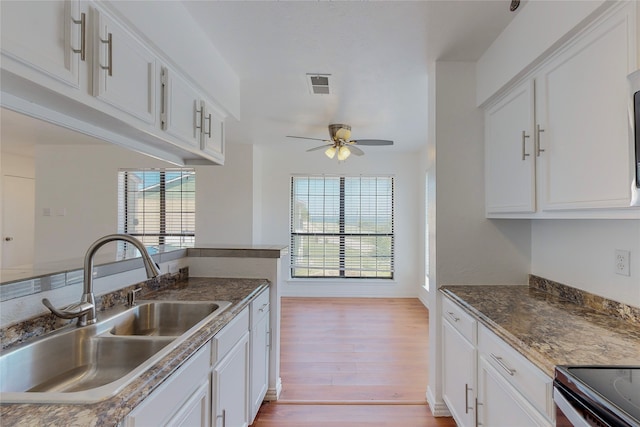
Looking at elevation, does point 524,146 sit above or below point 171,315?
above

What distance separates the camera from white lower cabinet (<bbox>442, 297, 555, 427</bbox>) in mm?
1135

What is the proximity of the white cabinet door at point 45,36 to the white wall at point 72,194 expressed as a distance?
69cm

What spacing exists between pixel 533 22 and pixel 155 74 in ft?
6.47

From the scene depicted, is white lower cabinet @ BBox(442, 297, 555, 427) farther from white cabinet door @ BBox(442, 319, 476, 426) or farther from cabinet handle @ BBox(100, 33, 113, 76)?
cabinet handle @ BBox(100, 33, 113, 76)

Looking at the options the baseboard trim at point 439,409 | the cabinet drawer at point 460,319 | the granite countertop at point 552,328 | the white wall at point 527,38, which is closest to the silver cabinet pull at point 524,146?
the white wall at point 527,38

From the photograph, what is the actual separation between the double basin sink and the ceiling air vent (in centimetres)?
193

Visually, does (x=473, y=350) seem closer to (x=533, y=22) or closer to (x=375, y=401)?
(x=375, y=401)

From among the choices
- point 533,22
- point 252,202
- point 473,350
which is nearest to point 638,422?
point 473,350

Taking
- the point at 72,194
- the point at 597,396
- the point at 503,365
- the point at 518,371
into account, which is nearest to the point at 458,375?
the point at 503,365

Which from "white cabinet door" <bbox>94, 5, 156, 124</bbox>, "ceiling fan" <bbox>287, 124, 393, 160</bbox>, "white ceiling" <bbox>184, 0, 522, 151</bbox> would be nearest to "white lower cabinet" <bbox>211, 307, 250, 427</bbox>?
"white cabinet door" <bbox>94, 5, 156, 124</bbox>

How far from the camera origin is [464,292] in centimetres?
201

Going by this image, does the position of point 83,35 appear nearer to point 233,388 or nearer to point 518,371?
point 233,388

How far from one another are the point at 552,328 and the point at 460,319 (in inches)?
21.6

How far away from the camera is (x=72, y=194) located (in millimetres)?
2230
